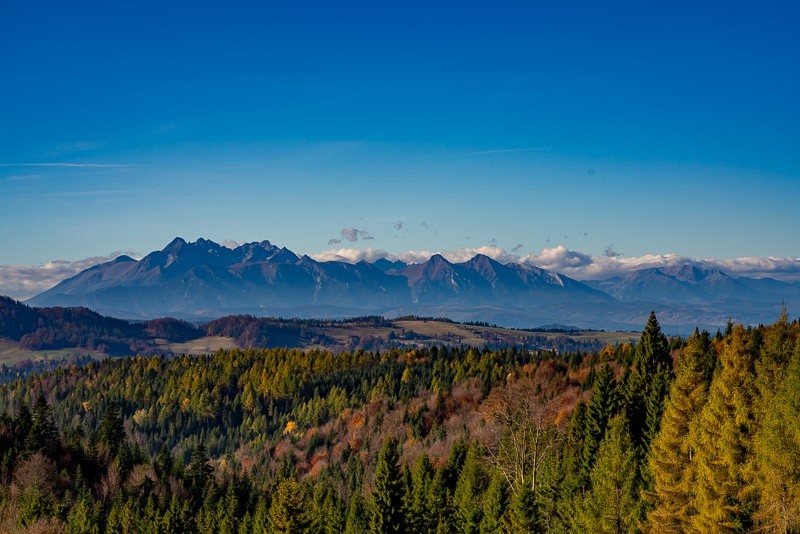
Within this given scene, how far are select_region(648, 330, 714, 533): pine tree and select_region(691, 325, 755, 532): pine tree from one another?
1.35 m

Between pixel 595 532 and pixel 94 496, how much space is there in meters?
93.4

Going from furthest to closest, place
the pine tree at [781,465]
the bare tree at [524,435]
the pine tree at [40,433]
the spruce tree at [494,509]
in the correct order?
the pine tree at [40,433] < the bare tree at [524,435] < the spruce tree at [494,509] < the pine tree at [781,465]

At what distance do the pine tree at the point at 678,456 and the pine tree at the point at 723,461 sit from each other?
1353mm

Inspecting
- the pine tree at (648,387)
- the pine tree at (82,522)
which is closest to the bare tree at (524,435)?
the pine tree at (648,387)

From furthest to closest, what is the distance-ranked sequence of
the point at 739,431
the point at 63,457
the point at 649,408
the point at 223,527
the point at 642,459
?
1. the point at 63,457
2. the point at 223,527
3. the point at 649,408
4. the point at 642,459
5. the point at 739,431

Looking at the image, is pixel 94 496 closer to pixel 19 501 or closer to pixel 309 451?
pixel 19 501

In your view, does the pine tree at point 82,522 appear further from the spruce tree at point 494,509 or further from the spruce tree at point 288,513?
the spruce tree at point 494,509

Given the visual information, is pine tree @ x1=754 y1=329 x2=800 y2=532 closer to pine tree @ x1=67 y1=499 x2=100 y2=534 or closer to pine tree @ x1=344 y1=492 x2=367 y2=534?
pine tree @ x1=344 y1=492 x2=367 y2=534

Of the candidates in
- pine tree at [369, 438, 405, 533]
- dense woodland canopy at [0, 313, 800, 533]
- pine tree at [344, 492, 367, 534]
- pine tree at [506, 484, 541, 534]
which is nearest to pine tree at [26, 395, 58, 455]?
dense woodland canopy at [0, 313, 800, 533]

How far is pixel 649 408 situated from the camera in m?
87.2

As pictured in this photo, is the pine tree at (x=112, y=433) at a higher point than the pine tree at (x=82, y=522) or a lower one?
higher

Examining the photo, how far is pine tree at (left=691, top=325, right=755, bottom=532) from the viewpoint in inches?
2013

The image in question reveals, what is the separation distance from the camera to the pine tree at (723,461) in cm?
5112

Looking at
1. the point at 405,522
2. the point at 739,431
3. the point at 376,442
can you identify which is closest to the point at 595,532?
the point at 739,431
